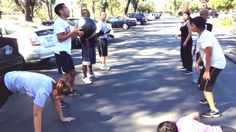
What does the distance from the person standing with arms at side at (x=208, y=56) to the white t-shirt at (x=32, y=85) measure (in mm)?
2512

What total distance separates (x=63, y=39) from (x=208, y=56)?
8.62 feet

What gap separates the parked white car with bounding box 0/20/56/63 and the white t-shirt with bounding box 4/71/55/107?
6367 millimetres

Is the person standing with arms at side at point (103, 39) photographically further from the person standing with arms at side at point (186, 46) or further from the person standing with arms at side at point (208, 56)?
the person standing with arms at side at point (208, 56)

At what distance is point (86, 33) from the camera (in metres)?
9.55

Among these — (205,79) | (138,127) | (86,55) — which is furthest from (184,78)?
(138,127)

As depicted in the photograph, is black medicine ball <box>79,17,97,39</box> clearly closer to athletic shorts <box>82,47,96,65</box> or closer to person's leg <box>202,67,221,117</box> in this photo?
athletic shorts <box>82,47,96,65</box>

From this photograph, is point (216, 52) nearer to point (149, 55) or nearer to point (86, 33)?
point (86, 33)

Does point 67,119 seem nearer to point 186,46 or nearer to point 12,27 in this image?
point 186,46

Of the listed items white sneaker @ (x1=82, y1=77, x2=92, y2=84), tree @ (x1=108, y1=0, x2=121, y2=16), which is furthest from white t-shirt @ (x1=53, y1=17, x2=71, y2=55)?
tree @ (x1=108, y1=0, x2=121, y2=16)

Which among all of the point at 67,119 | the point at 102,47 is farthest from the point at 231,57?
the point at 67,119

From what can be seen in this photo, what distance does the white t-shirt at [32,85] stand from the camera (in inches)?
218

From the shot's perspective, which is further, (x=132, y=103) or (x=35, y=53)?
(x=35, y=53)

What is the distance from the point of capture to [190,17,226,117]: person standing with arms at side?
271 inches

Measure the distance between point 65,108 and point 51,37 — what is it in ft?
17.3
